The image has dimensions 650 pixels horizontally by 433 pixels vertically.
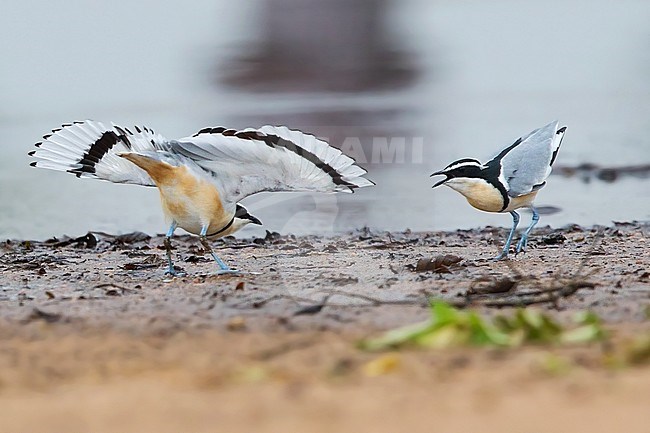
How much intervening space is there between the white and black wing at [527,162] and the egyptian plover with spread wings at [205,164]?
1.52 metres

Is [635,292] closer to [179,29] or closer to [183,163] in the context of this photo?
[183,163]

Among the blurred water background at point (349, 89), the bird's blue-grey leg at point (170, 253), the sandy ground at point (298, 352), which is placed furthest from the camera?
the blurred water background at point (349, 89)

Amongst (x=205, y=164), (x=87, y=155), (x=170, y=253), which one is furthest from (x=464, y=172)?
(x=87, y=155)

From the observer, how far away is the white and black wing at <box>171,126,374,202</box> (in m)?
6.06

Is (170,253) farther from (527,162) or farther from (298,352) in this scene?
(298,352)

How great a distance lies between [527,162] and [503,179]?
0.32m

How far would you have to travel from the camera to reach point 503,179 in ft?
24.2

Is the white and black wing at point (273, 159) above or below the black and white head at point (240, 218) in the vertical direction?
above

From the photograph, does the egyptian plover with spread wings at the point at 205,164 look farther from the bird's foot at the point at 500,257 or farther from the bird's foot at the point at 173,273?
the bird's foot at the point at 500,257

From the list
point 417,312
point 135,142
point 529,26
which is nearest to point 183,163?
point 135,142

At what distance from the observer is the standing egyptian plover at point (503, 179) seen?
734 cm

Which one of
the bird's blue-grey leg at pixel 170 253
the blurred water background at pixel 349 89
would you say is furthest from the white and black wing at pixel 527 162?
the bird's blue-grey leg at pixel 170 253

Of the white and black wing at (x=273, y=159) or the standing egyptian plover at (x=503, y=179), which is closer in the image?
the white and black wing at (x=273, y=159)

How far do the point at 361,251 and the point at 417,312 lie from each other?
260 centimetres
